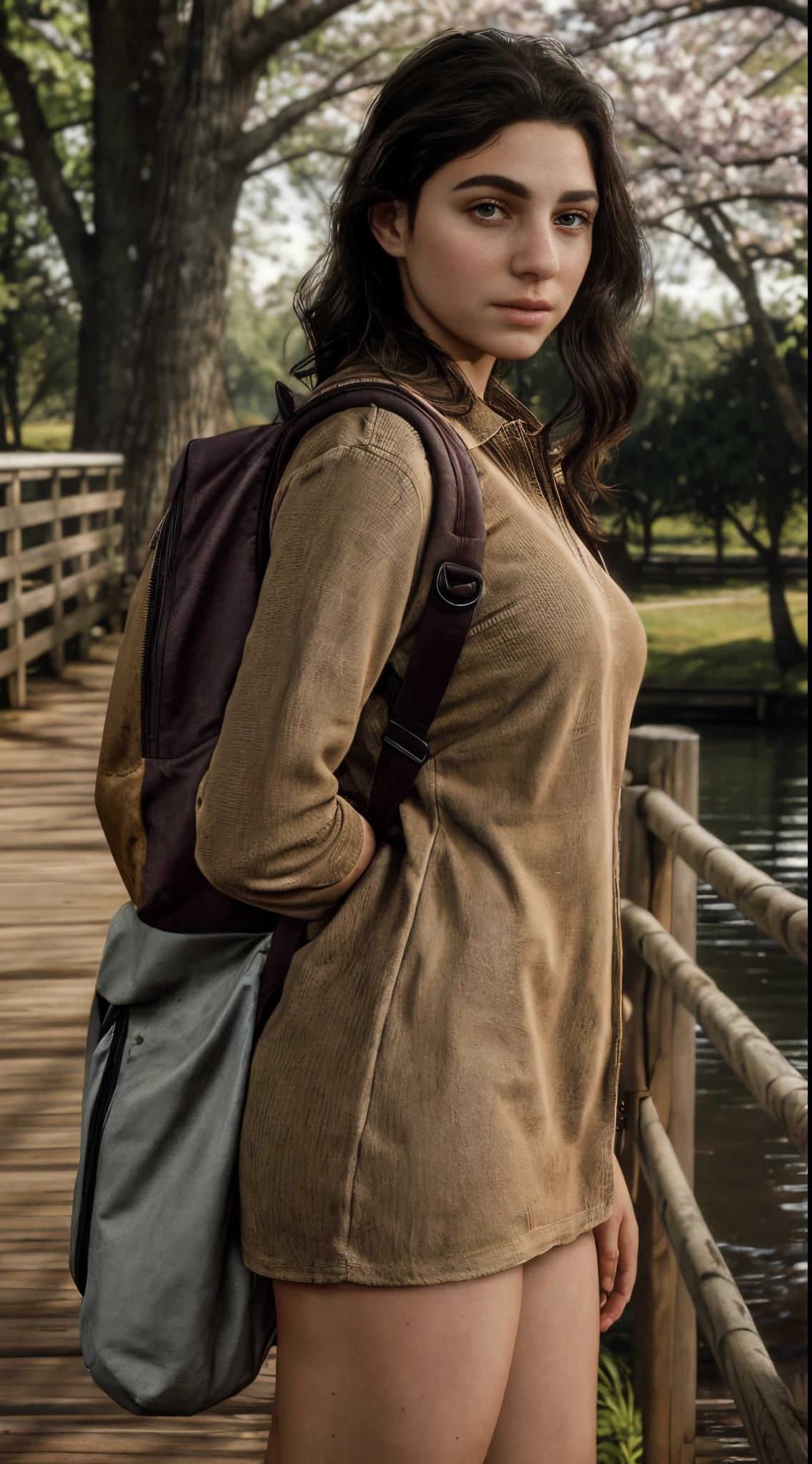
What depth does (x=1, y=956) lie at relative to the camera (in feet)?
12.0

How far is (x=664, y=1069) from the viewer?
7.43 ft

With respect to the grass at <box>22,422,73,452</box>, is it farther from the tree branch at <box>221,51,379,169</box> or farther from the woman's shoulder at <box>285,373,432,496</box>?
the woman's shoulder at <box>285,373,432,496</box>

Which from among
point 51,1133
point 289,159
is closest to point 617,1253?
point 51,1133

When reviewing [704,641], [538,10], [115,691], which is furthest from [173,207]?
[115,691]

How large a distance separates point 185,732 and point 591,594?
295 mm

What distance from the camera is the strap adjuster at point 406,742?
3.21ft

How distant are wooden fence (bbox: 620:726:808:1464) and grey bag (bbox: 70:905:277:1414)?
0.92 metres

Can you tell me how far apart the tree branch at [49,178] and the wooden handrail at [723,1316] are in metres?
11.7

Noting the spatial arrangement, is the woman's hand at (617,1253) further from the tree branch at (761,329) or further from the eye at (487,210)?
the tree branch at (761,329)

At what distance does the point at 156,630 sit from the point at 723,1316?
4.02ft

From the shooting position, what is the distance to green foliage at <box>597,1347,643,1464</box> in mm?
2703

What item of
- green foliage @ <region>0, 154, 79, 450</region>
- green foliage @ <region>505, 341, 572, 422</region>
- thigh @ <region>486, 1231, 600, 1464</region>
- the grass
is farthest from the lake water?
the grass

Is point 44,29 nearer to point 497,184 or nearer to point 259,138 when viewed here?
point 259,138

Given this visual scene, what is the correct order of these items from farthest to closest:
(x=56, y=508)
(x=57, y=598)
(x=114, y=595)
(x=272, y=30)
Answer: (x=272, y=30) → (x=114, y=595) → (x=56, y=508) → (x=57, y=598)
